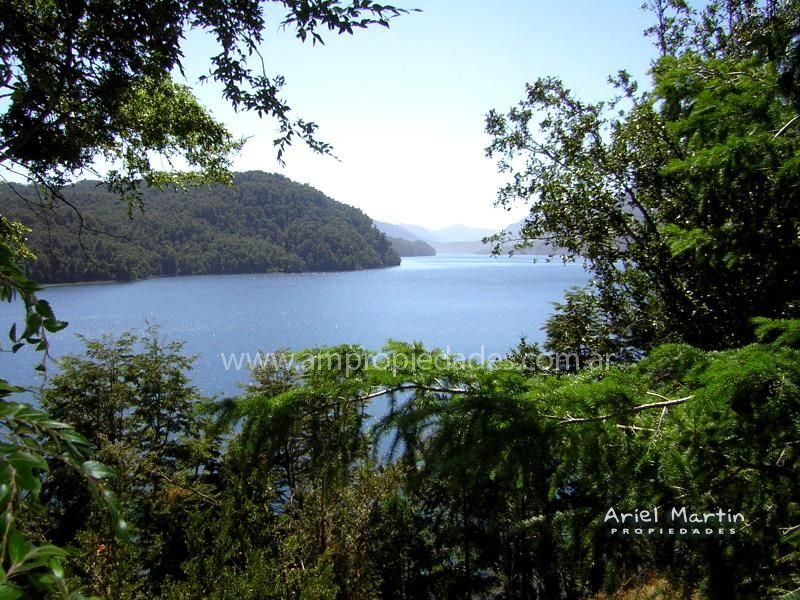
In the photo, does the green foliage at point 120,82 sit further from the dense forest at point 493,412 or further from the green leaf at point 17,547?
the green leaf at point 17,547

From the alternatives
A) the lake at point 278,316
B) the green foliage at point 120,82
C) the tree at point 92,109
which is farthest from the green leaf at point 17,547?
the lake at point 278,316

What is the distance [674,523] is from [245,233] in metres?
86.6

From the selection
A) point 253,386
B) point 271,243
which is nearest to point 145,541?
point 253,386

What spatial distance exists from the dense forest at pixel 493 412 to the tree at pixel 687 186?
0.07ft

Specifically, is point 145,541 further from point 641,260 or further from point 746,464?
point 641,260

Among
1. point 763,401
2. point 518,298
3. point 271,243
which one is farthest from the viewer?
point 271,243

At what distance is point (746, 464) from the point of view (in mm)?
1684

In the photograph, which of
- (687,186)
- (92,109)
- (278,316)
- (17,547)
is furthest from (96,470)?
(278,316)

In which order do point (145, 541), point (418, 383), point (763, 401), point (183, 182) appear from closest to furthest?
point (763, 401) → point (418, 383) → point (145, 541) → point (183, 182)

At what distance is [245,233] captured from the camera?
3255 inches

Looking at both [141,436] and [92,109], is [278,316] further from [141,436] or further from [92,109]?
[92,109]

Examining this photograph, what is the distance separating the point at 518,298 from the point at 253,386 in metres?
39.7

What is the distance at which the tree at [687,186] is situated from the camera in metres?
2.04

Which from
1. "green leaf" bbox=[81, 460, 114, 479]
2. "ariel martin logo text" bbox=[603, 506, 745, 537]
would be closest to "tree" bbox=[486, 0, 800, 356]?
"ariel martin logo text" bbox=[603, 506, 745, 537]
